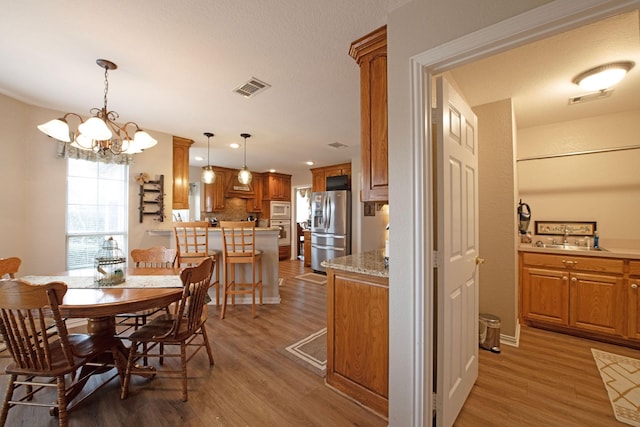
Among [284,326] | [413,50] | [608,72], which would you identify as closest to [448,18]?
[413,50]

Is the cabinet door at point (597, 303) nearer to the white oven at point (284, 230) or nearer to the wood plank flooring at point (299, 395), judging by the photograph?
the wood plank flooring at point (299, 395)

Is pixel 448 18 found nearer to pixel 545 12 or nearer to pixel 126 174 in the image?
pixel 545 12

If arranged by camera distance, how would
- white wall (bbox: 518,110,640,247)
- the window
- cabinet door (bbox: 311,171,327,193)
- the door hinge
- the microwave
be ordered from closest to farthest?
the door hinge, white wall (bbox: 518,110,640,247), the window, cabinet door (bbox: 311,171,327,193), the microwave

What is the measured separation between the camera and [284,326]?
111 inches

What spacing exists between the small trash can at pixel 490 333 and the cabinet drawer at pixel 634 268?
4.30 feet

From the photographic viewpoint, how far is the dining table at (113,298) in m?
1.44

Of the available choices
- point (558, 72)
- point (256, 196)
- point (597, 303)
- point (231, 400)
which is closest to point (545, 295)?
point (597, 303)

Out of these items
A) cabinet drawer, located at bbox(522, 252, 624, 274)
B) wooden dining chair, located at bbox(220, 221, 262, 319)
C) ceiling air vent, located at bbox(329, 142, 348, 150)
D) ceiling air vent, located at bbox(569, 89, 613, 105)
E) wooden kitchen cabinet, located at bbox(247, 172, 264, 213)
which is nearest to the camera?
ceiling air vent, located at bbox(569, 89, 613, 105)

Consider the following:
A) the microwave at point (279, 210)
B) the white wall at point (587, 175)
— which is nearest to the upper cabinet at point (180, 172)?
the microwave at point (279, 210)

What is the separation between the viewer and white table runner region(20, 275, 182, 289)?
71.9 inches

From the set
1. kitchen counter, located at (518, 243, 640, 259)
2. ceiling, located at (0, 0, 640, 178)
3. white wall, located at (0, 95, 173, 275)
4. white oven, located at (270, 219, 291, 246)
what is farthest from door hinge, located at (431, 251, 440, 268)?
white oven, located at (270, 219, 291, 246)

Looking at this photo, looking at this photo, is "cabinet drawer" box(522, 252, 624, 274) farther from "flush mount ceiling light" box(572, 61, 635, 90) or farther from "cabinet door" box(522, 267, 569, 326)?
"flush mount ceiling light" box(572, 61, 635, 90)

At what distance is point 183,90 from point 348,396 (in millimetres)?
3054

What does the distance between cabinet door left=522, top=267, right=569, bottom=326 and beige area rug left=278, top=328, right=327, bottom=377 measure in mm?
2372
